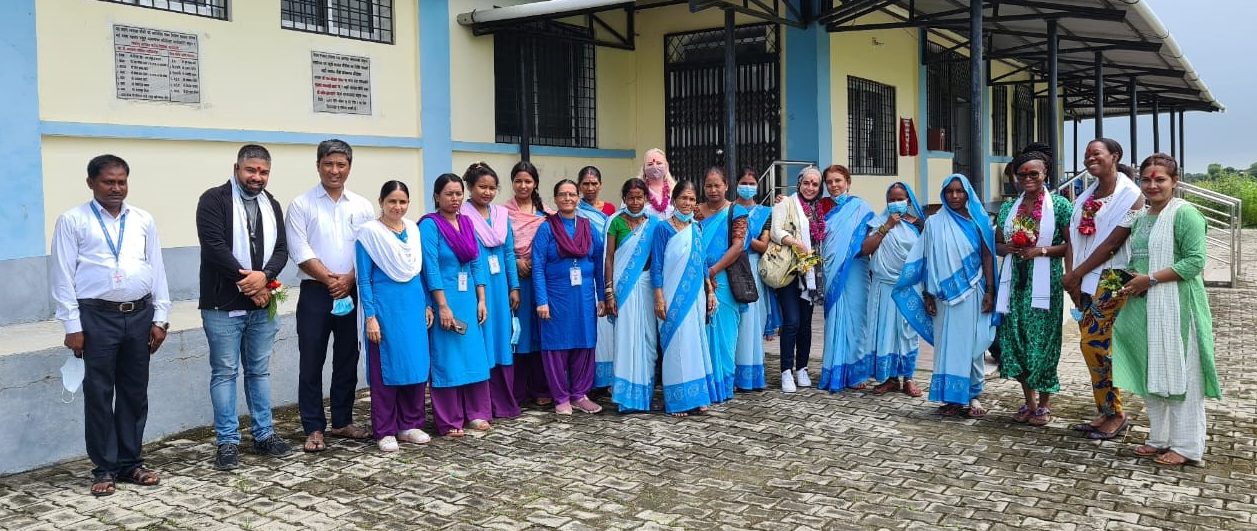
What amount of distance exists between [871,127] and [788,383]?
731 centimetres

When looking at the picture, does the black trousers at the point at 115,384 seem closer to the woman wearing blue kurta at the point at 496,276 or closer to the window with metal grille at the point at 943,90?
the woman wearing blue kurta at the point at 496,276

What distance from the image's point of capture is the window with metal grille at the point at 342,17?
7.99 metres

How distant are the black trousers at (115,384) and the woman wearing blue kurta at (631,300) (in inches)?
101

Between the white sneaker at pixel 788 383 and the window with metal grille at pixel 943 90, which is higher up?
the window with metal grille at pixel 943 90

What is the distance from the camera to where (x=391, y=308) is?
497 cm

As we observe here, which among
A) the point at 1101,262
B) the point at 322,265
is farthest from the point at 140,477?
the point at 1101,262

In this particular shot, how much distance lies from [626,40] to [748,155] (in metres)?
2.07

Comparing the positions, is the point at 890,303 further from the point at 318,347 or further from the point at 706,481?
the point at 318,347

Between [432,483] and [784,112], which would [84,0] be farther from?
[784,112]

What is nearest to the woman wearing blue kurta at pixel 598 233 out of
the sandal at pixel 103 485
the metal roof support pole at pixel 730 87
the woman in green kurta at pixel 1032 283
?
the woman in green kurta at pixel 1032 283

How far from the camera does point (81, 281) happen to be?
4.22 meters

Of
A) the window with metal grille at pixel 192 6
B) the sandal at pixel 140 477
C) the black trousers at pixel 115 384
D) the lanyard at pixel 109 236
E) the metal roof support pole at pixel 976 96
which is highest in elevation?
the window with metal grille at pixel 192 6

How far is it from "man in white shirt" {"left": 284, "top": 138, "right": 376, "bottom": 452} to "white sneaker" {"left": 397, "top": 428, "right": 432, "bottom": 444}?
16.5 inches

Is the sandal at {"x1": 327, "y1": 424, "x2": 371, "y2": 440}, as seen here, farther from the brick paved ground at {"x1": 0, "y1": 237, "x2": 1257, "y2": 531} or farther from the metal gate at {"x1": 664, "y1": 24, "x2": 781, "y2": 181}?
the metal gate at {"x1": 664, "y1": 24, "x2": 781, "y2": 181}
